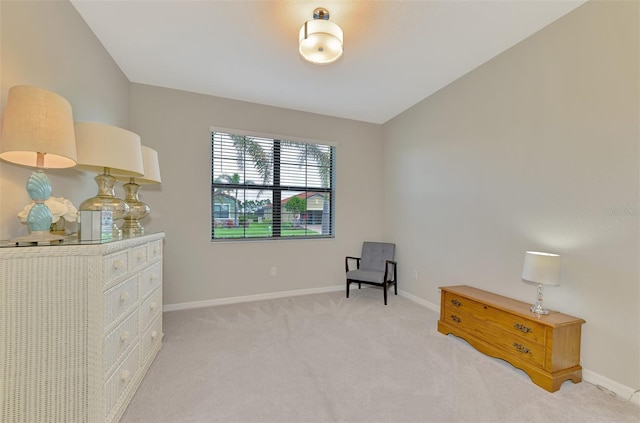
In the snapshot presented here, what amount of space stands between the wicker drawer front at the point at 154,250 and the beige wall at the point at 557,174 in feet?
9.89

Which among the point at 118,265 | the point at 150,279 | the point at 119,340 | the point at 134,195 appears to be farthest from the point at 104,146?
the point at 119,340

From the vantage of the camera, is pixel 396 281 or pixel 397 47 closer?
pixel 397 47

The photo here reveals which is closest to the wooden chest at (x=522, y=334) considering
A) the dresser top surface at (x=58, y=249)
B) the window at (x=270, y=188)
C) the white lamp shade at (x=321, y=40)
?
the window at (x=270, y=188)

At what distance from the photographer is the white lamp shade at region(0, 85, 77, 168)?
121cm

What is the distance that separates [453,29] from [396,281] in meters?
3.01

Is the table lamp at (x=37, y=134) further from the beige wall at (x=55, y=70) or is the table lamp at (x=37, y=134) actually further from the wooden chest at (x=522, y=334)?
the wooden chest at (x=522, y=334)

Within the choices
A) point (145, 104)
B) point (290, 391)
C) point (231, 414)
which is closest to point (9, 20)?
point (145, 104)

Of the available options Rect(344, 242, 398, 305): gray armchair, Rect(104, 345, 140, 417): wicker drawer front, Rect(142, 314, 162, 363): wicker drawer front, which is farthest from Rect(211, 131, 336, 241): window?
Rect(104, 345, 140, 417): wicker drawer front

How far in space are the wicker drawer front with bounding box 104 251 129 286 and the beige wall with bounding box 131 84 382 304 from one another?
1.77 metres

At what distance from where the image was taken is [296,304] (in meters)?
3.47

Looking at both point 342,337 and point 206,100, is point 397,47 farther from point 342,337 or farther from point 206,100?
point 342,337

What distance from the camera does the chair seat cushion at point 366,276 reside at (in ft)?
11.4

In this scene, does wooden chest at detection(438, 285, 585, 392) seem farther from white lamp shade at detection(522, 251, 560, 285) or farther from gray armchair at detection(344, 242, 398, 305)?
gray armchair at detection(344, 242, 398, 305)

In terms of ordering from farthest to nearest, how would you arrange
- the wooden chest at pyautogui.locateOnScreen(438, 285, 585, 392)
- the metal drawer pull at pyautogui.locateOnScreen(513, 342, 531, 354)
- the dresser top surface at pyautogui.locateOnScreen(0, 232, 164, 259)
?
the metal drawer pull at pyautogui.locateOnScreen(513, 342, 531, 354), the wooden chest at pyautogui.locateOnScreen(438, 285, 585, 392), the dresser top surface at pyautogui.locateOnScreen(0, 232, 164, 259)
